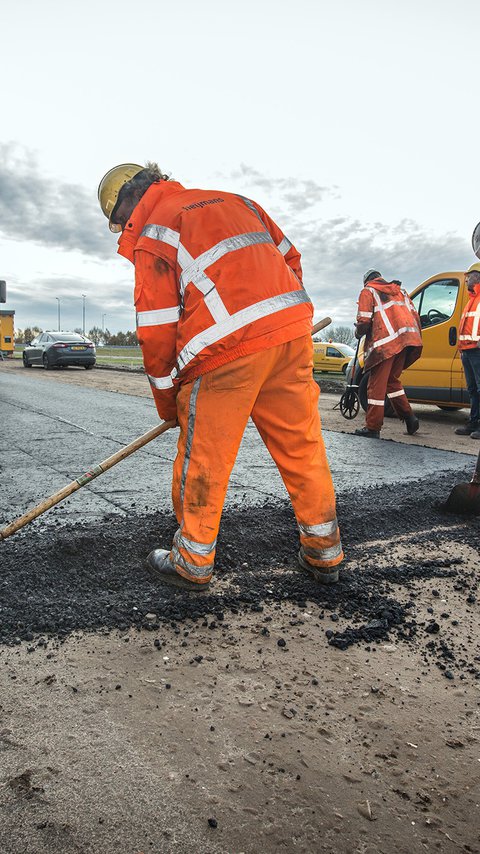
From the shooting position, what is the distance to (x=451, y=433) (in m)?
7.77

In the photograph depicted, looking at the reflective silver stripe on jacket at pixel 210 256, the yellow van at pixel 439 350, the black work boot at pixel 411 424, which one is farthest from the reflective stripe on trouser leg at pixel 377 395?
the reflective silver stripe on jacket at pixel 210 256

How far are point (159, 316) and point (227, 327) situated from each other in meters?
0.30

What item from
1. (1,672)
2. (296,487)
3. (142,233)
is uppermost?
(142,233)

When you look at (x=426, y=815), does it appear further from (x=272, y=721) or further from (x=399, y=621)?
(x=399, y=621)

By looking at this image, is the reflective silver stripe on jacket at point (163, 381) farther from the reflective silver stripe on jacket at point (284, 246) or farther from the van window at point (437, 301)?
the van window at point (437, 301)

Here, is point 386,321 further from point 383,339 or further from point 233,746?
point 233,746

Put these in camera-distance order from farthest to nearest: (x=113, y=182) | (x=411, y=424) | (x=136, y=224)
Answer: (x=411, y=424), (x=113, y=182), (x=136, y=224)

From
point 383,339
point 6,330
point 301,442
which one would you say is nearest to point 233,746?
point 301,442

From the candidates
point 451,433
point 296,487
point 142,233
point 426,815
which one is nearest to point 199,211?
point 142,233

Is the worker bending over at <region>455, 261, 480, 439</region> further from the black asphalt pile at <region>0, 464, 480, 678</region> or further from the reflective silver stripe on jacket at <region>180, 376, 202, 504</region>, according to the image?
the reflective silver stripe on jacket at <region>180, 376, 202, 504</region>

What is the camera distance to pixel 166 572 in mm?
2582

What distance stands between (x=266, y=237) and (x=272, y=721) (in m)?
1.85

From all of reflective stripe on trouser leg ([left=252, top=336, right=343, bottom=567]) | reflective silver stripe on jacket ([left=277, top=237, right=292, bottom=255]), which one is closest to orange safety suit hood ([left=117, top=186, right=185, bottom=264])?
reflective silver stripe on jacket ([left=277, top=237, right=292, bottom=255])

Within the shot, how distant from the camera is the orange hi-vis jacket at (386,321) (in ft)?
22.8
